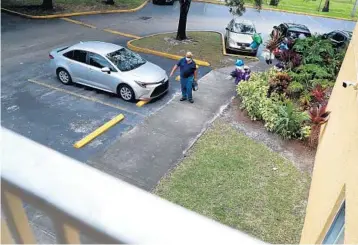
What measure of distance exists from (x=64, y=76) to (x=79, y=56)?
0.92 m

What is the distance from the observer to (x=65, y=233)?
834mm

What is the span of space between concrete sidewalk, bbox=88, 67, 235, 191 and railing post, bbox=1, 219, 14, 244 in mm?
5333

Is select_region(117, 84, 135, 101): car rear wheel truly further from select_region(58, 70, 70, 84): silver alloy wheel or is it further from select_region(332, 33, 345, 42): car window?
select_region(332, 33, 345, 42): car window

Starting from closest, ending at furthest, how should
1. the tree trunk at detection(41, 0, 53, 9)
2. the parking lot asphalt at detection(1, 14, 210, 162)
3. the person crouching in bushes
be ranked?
the parking lot asphalt at detection(1, 14, 210, 162) → the person crouching in bushes → the tree trunk at detection(41, 0, 53, 9)

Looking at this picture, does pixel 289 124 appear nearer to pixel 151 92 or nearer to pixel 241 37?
pixel 151 92

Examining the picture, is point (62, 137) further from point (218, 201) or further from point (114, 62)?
point (218, 201)

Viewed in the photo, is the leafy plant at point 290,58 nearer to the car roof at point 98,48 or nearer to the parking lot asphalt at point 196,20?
the car roof at point 98,48

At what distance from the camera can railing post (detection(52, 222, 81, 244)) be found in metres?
0.81

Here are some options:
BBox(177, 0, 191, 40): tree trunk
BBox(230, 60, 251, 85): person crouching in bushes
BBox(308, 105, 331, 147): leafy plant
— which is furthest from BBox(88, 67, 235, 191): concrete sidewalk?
BBox(177, 0, 191, 40): tree trunk

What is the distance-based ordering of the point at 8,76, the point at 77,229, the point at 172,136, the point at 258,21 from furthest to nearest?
the point at 258,21
the point at 8,76
the point at 172,136
the point at 77,229

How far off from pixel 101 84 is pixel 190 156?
4.19 m

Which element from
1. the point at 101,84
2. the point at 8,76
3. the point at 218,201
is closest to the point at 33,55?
the point at 8,76

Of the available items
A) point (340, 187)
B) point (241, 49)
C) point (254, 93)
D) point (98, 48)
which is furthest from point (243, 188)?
point (241, 49)

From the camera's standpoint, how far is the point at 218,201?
6117 mm
